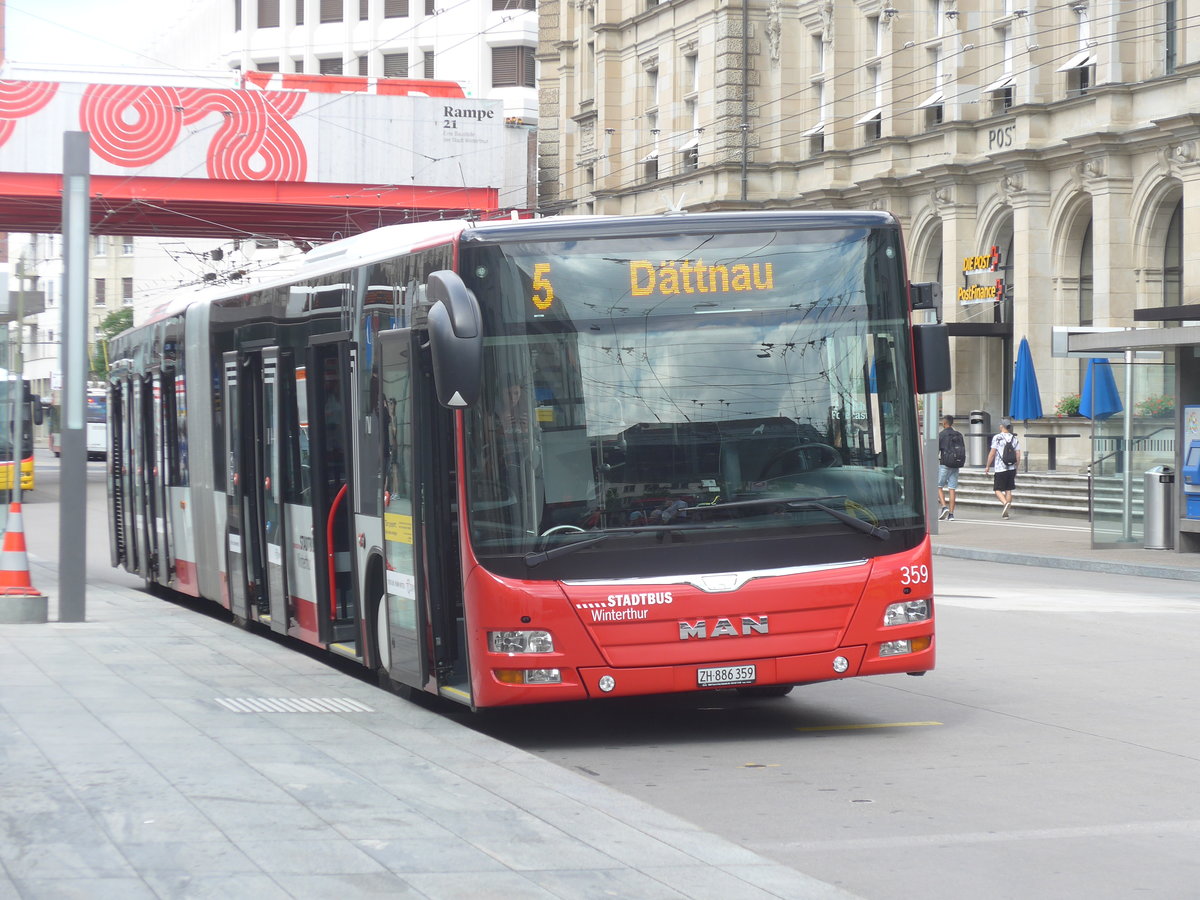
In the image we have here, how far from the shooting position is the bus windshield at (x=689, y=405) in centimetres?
896

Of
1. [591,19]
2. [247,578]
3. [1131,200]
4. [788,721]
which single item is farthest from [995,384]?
[788,721]

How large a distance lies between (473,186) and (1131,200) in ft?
55.8

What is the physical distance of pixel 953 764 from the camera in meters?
8.73

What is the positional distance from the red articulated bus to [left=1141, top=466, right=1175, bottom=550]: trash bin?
15156 millimetres

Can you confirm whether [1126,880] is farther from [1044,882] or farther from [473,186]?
[473,186]

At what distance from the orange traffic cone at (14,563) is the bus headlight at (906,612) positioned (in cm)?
774

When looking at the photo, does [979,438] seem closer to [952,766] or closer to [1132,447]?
[1132,447]

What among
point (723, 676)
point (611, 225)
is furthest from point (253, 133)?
point (723, 676)

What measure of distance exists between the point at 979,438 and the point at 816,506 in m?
31.0

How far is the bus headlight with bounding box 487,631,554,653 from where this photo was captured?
894 cm

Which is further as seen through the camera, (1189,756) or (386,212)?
(386,212)

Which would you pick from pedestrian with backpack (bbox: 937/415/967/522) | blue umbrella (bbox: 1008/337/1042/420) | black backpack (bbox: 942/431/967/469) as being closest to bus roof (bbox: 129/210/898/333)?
pedestrian with backpack (bbox: 937/415/967/522)

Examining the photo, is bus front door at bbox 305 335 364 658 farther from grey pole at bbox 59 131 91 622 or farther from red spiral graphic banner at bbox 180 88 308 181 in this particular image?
red spiral graphic banner at bbox 180 88 308 181

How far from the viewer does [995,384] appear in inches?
1583
